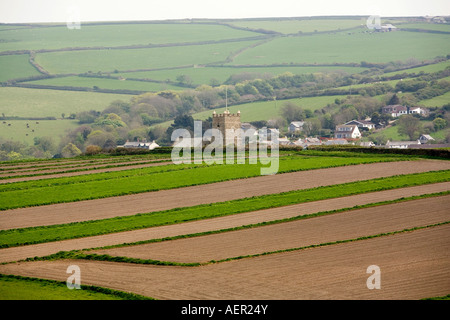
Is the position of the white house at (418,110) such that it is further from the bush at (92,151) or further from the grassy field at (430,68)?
the bush at (92,151)

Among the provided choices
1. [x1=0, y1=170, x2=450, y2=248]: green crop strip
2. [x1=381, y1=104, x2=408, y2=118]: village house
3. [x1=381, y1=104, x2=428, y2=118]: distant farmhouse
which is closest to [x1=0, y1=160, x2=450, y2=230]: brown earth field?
[x1=0, y1=170, x2=450, y2=248]: green crop strip

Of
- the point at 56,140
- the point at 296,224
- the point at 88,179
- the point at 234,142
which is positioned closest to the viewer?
the point at 296,224

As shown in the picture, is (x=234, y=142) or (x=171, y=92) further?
(x=171, y=92)

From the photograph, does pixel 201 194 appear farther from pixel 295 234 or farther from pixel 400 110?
pixel 400 110

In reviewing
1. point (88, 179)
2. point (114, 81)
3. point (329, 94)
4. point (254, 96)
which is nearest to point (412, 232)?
point (88, 179)

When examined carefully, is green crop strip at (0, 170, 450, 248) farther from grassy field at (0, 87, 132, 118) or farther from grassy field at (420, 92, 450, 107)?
grassy field at (0, 87, 132, 118)

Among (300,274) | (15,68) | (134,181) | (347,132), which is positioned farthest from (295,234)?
(15,68)

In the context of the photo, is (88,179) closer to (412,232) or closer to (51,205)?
(51,205)
